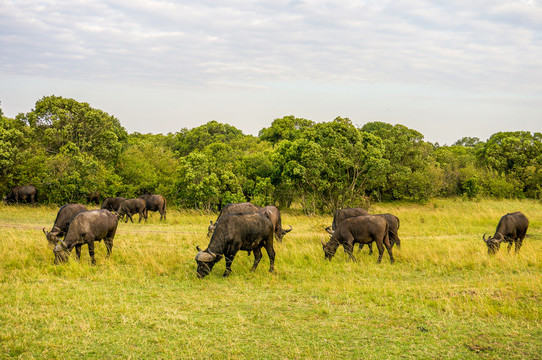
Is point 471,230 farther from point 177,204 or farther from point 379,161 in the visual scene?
point 177,204

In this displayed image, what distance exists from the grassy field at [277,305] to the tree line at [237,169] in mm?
12743

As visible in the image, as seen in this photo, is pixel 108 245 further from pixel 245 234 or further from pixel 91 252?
pixel 245 234

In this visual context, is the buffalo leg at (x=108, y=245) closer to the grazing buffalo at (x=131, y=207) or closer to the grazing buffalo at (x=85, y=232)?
the grazing buffalo at (x=85, y=232)

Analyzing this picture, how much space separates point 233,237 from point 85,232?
482 centimetres

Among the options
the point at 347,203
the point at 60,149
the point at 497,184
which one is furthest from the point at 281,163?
the point at 497,184

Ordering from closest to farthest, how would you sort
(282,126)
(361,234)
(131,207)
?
(361,234)
(131,207)
(282,126)

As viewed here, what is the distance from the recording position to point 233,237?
11312mm

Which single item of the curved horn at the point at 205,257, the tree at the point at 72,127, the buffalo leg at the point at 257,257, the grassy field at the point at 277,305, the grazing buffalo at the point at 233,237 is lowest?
the grassy field at the point at 277,305

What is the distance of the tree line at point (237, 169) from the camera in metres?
27.3

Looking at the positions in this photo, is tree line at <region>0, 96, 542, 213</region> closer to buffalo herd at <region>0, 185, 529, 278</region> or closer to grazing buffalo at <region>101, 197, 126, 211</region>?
grazing buffalo at <region>101, 197, 126, 211</region>

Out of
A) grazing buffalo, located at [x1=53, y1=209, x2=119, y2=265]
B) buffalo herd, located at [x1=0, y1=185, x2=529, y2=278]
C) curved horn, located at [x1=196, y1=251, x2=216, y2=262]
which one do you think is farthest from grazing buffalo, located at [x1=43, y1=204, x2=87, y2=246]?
curved horn, located at [x1=196, y1=251, x2=216, y2=262]

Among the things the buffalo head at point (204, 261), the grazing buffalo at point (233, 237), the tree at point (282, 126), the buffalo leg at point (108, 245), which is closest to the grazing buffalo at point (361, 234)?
the grazing buffalo at point (233, 237)

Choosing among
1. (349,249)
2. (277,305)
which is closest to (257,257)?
(349,249)

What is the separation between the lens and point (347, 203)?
27688mm
